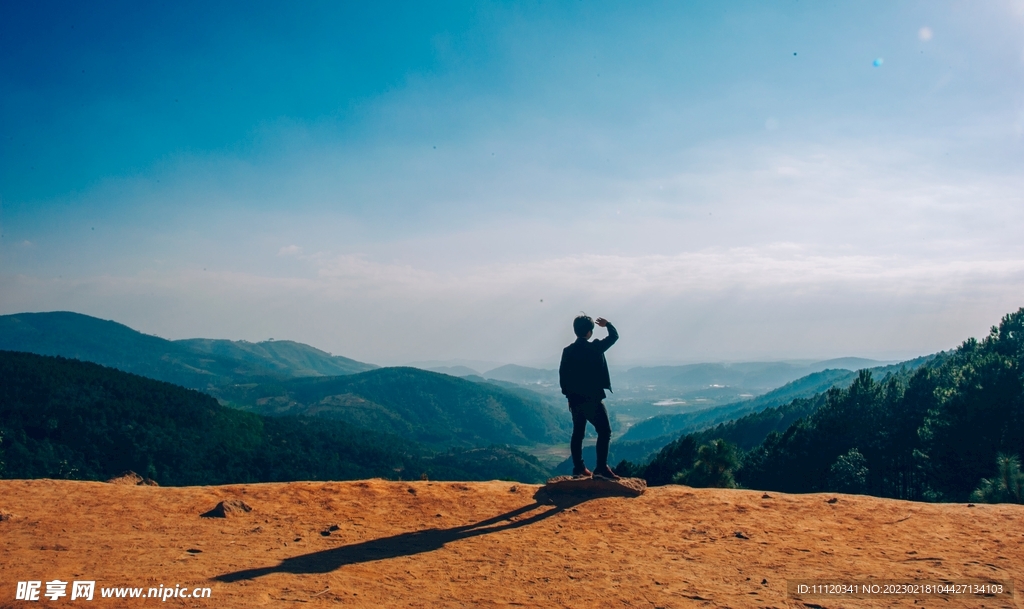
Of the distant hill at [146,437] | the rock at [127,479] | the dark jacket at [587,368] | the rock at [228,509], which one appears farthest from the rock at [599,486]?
the distant hill at [146,437]

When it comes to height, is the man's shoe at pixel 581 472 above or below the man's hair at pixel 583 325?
below

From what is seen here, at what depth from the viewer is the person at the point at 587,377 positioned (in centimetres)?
969

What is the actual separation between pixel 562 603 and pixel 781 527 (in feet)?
14.2

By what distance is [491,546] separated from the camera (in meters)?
7.29

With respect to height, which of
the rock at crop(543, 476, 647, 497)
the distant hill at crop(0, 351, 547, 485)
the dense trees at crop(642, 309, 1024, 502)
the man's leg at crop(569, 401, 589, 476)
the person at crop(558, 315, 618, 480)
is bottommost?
the distant hill at crop(0, 351, 547, 485)

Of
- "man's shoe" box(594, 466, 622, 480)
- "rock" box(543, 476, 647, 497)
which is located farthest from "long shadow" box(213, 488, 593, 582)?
"man's shoe" box(594, 466, 622, 480)

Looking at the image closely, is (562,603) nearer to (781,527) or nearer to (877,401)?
(781,527)

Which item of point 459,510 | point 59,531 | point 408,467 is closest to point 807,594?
point 459,510

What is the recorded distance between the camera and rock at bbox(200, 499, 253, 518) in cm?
873

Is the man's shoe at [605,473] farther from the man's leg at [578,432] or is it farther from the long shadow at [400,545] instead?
the long shadow at [400,545]

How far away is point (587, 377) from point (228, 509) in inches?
261

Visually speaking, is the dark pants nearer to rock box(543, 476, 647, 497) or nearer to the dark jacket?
the dark jacket

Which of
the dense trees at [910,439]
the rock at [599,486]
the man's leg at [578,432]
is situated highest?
the man's leg at [578,432]

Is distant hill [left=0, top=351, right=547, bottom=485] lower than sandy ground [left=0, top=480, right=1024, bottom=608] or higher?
lower
